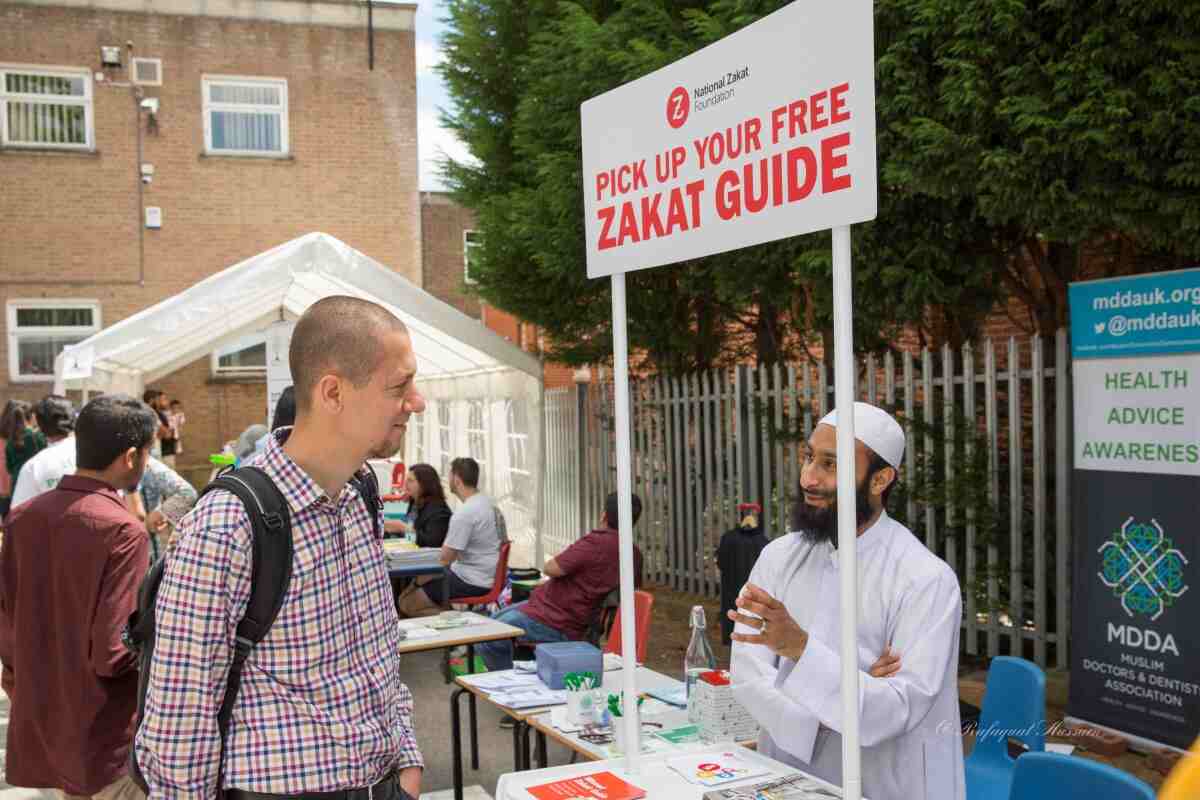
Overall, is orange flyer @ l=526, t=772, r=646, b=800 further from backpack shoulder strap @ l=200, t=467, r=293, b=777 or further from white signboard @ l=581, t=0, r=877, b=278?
white signboard @ l=581, t=0, r=877, b=278

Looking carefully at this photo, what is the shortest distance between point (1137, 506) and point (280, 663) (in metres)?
4.82

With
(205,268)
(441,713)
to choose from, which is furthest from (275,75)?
(441,713)

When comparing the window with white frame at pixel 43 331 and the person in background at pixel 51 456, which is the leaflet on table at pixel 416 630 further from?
the window with white frame at pixel 43 331

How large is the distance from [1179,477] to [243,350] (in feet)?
56.9

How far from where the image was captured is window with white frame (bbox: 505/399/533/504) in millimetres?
12042

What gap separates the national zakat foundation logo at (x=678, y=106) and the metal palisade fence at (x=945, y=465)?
362 cm

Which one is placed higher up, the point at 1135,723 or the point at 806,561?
the point at 806,561

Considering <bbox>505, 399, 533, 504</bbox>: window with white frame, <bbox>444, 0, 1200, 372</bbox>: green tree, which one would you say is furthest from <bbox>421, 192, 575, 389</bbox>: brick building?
<bbox>444, 0, 1200, 372</bbox>: green tree

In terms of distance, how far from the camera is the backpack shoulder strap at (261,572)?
6.33 ft

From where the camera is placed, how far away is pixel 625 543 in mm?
3010

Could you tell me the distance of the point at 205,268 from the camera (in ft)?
61.8

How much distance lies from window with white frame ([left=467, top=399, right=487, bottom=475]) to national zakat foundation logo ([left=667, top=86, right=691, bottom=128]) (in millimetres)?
11378

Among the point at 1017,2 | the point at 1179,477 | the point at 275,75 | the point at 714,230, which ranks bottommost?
the point at 1179,477

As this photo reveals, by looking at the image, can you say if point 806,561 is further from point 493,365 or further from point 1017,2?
point 493,365
